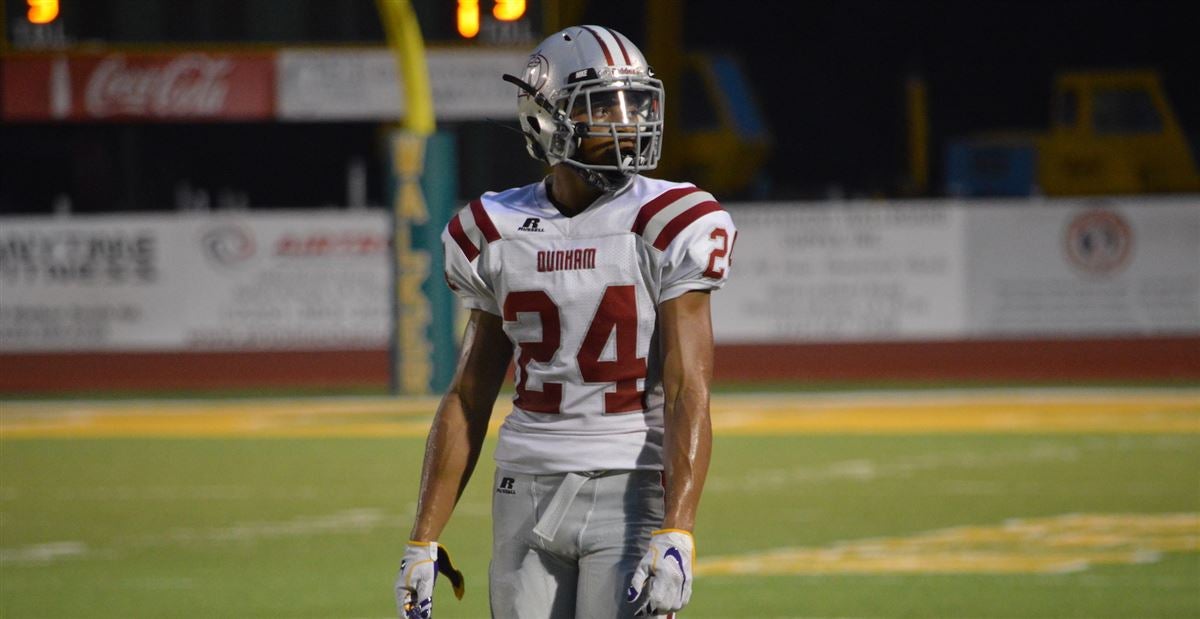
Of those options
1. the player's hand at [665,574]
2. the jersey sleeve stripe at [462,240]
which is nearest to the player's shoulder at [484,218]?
the jersey sleeve stripe at [462,240]

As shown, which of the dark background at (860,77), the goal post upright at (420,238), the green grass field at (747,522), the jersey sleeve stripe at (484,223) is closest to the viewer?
the jersey sleeve stripe at (484,223)

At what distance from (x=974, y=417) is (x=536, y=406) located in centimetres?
1205

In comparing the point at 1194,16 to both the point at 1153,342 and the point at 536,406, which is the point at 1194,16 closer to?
the point at 1153,342

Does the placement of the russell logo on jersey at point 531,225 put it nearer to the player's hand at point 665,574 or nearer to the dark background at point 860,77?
the player's hand at point 665,574

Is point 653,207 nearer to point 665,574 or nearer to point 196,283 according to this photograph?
point 665,574

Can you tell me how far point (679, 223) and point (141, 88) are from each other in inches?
758

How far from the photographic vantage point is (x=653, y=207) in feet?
12.4

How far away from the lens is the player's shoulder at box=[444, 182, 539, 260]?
3.88m

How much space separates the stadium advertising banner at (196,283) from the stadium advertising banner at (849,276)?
3641 mm

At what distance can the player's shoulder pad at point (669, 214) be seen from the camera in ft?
12.2

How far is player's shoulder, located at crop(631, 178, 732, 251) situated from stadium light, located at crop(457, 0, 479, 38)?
43.0ft

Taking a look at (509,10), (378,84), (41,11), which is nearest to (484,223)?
(509,10)

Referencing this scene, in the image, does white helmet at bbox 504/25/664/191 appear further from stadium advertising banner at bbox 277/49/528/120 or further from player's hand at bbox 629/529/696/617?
stadium advertising banner at bbox 277/49/528/120

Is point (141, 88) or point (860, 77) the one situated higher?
point (141, 88)
